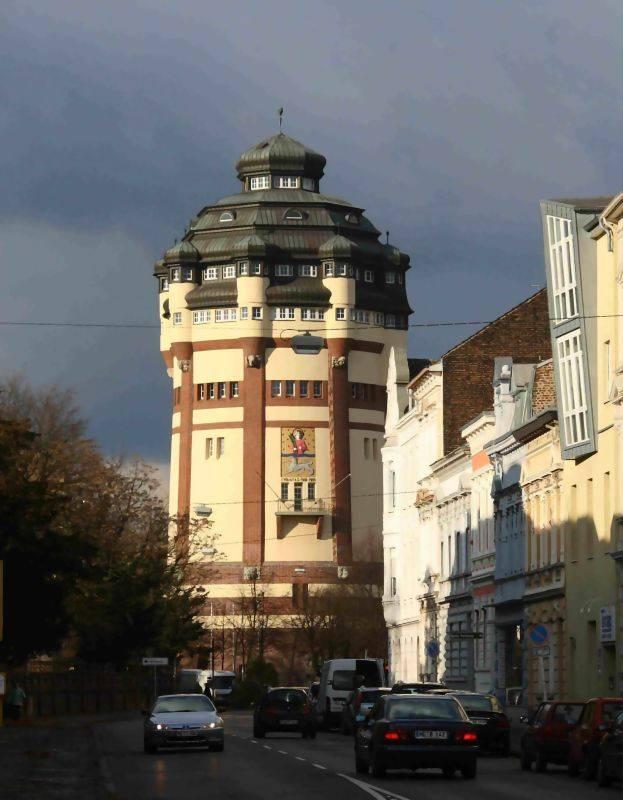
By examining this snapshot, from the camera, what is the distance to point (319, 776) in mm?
36031

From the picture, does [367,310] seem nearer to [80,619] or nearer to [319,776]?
[80,619]

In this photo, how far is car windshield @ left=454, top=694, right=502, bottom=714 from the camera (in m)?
46.3

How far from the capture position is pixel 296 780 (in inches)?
1374

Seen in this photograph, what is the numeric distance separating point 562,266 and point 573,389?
409cm

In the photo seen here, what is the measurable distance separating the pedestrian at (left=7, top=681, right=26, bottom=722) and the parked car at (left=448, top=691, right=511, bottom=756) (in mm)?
28559

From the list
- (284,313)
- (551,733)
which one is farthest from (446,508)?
(284,313)

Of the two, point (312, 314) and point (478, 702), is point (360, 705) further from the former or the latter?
point (312, 314)

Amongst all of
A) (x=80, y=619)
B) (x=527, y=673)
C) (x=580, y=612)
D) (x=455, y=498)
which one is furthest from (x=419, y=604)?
(x=580, y=612)

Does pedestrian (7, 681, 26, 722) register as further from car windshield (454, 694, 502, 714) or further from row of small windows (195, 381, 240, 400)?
row of small windows (195, 381, 240, 400)

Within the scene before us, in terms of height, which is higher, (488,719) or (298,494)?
(298,494)

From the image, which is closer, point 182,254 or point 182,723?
point 182,723

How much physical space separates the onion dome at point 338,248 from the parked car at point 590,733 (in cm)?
13192

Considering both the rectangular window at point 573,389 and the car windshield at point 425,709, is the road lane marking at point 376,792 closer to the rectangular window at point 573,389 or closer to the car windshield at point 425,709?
the car windshield at point 425,709

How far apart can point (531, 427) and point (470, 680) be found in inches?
640
